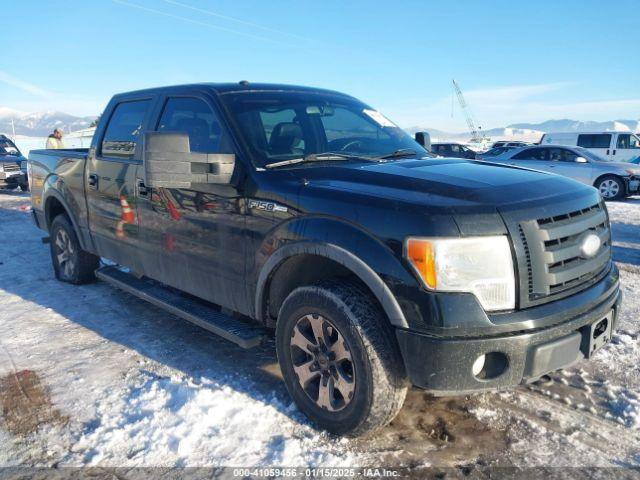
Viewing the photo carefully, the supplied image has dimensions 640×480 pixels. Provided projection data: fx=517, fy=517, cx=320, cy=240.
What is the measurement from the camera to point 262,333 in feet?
11.3

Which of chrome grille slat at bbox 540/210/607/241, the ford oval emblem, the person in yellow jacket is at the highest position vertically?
the person in yellow jacket

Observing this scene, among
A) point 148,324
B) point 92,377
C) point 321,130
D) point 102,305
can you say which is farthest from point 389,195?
point 102,305

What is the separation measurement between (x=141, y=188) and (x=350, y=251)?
2.23 m

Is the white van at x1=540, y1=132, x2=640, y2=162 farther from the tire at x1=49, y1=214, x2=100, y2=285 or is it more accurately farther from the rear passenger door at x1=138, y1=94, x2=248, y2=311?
the rear passenger door at x1=138, y1=94, x2=248, y2=311

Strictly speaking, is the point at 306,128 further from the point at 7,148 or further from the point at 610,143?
the point at 610,143

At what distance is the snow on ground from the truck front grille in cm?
86

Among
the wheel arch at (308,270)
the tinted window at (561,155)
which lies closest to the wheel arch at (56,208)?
the wheel arch at (308,270)

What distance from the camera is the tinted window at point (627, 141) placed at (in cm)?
1848

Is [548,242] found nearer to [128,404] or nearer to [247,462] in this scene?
[247,462]

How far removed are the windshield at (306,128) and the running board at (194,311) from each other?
1.11 meters

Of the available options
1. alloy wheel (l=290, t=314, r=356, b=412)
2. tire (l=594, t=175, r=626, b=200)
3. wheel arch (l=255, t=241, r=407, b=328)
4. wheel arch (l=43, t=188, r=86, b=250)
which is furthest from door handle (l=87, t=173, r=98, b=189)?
tire (l=594, t=175, r=626, b=200)

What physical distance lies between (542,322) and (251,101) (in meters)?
2.41

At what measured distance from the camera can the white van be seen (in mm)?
18484

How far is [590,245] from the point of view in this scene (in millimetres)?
2768
